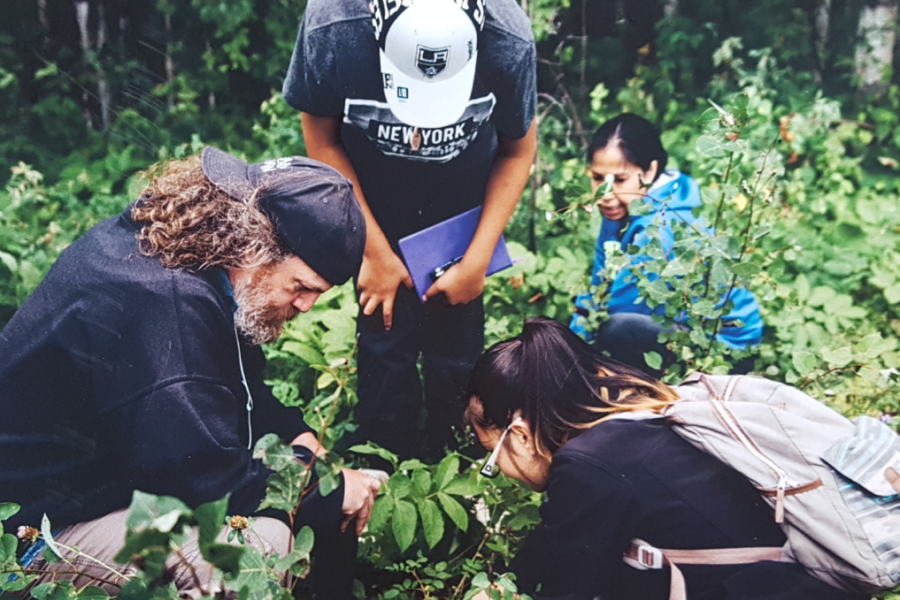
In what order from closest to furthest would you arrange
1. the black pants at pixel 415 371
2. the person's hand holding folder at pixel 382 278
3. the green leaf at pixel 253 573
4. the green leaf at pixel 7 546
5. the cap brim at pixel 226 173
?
the green leaf at pixel 253 573 → the green leaf at pixel 7 546 → the cap brim at pixel 226 173 → the person's hand holding folder at pixel 382 278 → the black pants at pixel 415 371

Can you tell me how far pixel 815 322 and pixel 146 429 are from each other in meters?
2.44

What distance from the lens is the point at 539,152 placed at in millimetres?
2637

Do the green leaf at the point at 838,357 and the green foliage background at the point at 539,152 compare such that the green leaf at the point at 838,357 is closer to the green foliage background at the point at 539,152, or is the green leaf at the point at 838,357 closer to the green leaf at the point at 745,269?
the green foliage background at the point at 539,152

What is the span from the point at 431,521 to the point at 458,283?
74cm

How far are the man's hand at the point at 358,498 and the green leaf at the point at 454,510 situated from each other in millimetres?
207

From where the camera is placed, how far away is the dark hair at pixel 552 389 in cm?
208

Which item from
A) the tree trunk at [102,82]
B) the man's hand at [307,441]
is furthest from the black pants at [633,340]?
the tree trunk at [102,82]

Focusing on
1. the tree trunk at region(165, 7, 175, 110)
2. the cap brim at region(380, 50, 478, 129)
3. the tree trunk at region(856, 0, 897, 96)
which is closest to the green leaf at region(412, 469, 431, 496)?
the cap brim at region(380, 50, 478, 129)

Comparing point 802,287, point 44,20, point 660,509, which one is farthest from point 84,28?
point 802,287

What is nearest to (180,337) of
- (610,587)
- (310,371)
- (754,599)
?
(310,371)

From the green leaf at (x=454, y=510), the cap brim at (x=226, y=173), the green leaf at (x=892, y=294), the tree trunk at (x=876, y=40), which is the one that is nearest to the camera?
the cap brim at (x=226, y=173)

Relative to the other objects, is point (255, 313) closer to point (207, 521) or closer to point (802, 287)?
point (207, 521)

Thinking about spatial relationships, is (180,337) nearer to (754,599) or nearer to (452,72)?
(452,72)

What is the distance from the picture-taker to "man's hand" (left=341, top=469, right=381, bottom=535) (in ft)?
7.26
